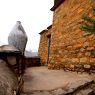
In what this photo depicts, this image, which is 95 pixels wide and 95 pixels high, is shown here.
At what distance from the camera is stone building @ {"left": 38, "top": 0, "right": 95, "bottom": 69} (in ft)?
17.5

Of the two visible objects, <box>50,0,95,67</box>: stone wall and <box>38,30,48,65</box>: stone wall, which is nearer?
<box>50,0,95,67</box>: stone wall

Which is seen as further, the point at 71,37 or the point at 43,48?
the point at 43,48

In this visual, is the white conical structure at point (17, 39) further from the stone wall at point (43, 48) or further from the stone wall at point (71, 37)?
the stone wall at point (43, 48)

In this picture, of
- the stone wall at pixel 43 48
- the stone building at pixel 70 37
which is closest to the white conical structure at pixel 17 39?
the stone building at pixel 70 37

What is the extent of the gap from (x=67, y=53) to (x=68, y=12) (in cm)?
167

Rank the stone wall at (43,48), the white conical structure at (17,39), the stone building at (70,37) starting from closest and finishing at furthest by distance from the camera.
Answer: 1. the white conical structure at (17,39)
2. the stone building at (70,37)
3. the stone wall at (43,48)

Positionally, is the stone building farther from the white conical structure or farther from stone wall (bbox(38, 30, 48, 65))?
stone wall (bbox(38, 30, 48, 65))

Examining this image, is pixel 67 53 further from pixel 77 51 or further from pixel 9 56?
pixel 9 56

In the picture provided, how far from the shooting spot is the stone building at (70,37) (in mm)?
5332

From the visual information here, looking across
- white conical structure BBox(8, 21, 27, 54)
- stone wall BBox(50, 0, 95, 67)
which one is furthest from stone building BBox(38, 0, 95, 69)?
white conical structure BBox(8, 21, 27, 54)

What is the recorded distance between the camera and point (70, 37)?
21.2 feet

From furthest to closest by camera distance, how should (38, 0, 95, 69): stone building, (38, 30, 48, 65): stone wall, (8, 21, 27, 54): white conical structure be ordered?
(38, 30, 48, 65): stone wall → (38, 0, 95, 69): stone building → (8, 21, 27, 54): white conical structure

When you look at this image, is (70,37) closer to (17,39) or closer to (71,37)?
(71,37)

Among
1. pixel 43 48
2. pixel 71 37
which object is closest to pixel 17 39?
pixel 71 37
